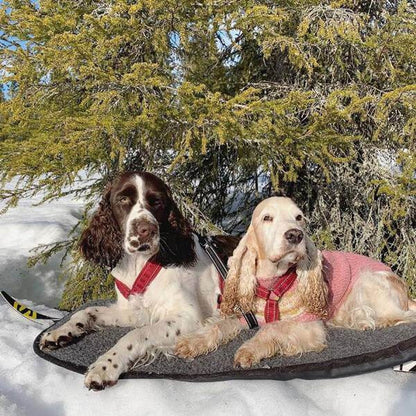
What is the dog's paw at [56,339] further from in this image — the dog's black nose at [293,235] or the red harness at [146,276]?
the dog's black nose at [293,235]

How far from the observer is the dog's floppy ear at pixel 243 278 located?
123 inches

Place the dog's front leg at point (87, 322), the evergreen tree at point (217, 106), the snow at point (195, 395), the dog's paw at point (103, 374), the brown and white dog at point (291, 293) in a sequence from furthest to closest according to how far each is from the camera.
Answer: the evergreen tree at point (217, 106) → the dog's front leg at point (87, 322) → the brown and white dog at point (291, 293) → the dog's paw at point (103, 374) → the snow at point (195, 395)

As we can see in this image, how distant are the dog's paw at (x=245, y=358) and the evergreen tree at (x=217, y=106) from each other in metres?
1.61

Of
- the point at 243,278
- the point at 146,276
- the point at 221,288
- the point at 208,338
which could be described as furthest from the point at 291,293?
the point at 146,276

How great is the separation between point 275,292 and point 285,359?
1.48 feet

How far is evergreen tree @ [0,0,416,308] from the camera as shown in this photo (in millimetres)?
3832

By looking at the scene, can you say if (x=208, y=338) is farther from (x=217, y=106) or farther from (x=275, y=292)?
(x=217, y=106)

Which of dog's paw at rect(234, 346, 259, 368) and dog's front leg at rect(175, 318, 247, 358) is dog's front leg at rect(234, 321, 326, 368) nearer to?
dog's paw at rect(234, 346, 259, 368)

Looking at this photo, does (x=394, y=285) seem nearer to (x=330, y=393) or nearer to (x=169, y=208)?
(x=330, y=393)

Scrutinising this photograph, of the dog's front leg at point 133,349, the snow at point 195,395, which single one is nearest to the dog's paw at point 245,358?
the snow at point 195,395

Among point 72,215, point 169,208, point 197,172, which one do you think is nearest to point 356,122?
point 197,172

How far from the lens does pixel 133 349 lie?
2695 mm

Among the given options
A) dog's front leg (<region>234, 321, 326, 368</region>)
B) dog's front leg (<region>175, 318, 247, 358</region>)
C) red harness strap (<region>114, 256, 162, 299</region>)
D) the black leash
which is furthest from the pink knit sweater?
red harness strap (<region>114, 256, 162, 299</region>)

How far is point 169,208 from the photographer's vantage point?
338 cm
